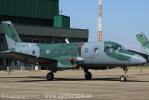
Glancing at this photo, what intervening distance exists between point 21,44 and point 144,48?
993 inches

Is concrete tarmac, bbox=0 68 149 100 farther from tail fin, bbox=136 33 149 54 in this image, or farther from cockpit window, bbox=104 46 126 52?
tail fin, bbox=136 33 149 54

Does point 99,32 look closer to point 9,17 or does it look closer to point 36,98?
point 9,17

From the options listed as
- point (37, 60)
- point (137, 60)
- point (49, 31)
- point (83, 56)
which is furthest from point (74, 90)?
point (49, 31)

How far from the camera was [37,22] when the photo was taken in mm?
105062

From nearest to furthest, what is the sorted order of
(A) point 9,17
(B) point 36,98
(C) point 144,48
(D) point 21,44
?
(B) point 36,98, (D) point 21,44, (C) point 144,48, (A) point 9,17

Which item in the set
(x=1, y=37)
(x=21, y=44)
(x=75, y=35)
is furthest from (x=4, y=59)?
(x=21, y=44)

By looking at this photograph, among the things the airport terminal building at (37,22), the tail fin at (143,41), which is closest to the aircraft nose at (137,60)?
the tail fin at (143,41)

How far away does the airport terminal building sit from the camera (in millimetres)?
93125

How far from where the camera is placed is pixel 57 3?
4291 inches

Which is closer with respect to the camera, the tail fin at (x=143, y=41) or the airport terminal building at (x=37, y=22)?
the tail fin at (x=143, y=41)

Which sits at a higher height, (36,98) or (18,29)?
(18,29)

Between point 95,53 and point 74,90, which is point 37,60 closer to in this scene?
point 95,53

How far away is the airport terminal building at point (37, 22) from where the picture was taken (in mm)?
93125

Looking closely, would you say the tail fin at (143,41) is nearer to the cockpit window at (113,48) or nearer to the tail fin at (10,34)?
the cockpit window at (113,48)
